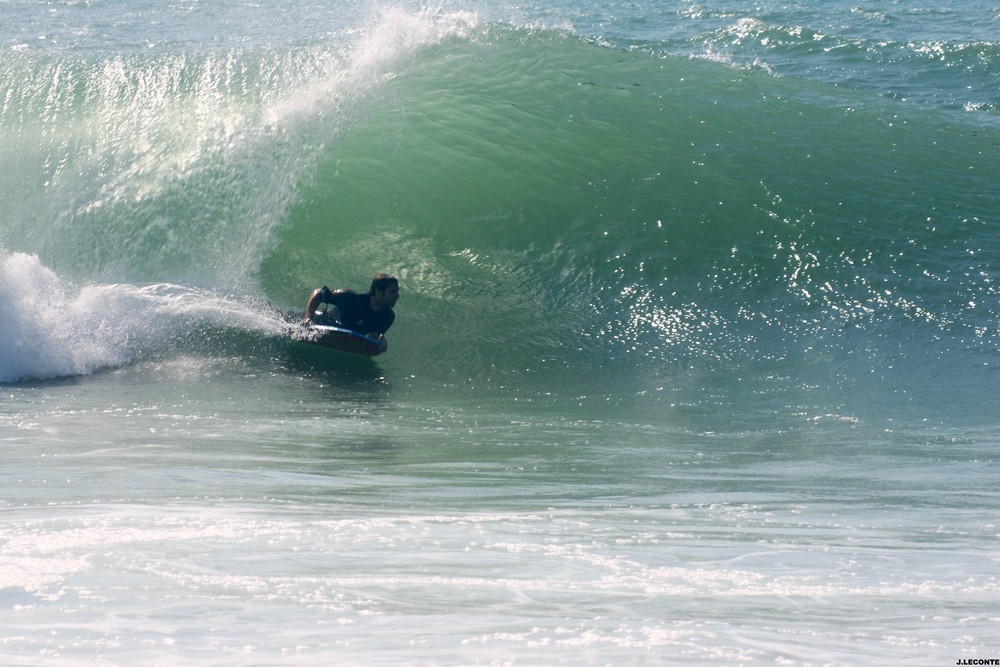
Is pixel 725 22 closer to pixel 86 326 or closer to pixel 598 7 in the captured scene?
pixel 598 7

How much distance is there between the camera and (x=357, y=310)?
820 centimetres

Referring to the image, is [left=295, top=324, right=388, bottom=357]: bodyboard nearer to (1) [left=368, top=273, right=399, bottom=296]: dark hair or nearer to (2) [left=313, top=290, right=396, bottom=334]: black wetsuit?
(2) [left=313, top=290, right=396, bottom=334]: black wetsuit

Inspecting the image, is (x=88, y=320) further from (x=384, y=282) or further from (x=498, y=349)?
(x=498, y=349)

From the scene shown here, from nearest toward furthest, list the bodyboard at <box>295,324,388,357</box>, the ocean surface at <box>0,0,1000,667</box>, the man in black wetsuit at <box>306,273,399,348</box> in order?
the ocean surface at <box>0,0,1000,667</box> → the bodyboard at <box>295,324,388,357</box> → the man in black wetsuit at <box>306,273,399,348</box>

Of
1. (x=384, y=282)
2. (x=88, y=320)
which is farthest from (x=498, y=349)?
(x=88, y=320)

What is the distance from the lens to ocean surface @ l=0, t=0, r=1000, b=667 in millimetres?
3617

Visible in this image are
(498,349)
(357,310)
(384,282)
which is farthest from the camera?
(498,349)

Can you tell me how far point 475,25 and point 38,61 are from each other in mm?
5606

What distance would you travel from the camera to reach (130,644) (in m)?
3.20

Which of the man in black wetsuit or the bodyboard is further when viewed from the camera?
the man in black wetsuit

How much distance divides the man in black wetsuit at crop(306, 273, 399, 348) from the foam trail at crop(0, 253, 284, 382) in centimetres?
58

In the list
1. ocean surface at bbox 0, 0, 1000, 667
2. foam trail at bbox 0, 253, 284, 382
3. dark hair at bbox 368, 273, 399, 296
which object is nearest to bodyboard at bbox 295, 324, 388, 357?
ocean surface at bbox 0, 0, 1000, 667

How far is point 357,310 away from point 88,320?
219 cm

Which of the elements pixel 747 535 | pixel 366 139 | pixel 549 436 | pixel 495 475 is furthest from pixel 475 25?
pixel 747 535
